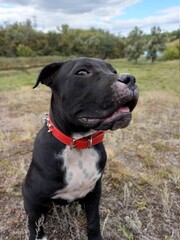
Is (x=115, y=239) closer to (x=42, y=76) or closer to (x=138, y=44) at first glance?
(x=42, y=76)

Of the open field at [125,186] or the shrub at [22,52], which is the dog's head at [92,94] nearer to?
the open field at [125,186]

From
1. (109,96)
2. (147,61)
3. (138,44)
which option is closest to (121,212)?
(109,96)

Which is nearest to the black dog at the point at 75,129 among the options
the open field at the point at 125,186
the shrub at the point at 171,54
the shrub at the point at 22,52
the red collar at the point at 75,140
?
the red collar at the point at 75,140

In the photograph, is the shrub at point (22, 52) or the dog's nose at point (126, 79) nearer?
the dog's nose at point (126, 79)

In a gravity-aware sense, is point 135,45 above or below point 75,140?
below

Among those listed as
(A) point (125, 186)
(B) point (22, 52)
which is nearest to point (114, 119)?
(A) point (125, 186)

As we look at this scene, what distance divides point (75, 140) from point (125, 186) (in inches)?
48.1

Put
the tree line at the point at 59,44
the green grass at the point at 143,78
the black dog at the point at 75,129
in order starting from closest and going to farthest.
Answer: the black dog at the point at 75,129 → the green grass at the point at 143,78 → the tree line at the point at 59,44

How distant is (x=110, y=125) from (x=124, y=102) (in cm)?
20

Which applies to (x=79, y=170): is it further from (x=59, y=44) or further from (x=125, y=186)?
(x=59, y=44)

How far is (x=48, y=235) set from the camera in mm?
2553

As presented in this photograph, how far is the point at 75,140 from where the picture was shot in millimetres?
2064

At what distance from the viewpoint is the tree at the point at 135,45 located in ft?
105

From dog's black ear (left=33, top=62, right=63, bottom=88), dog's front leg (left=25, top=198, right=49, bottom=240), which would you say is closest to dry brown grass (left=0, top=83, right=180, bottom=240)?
dog's front leg (left=25, top=198, right=49, bottom=240)
